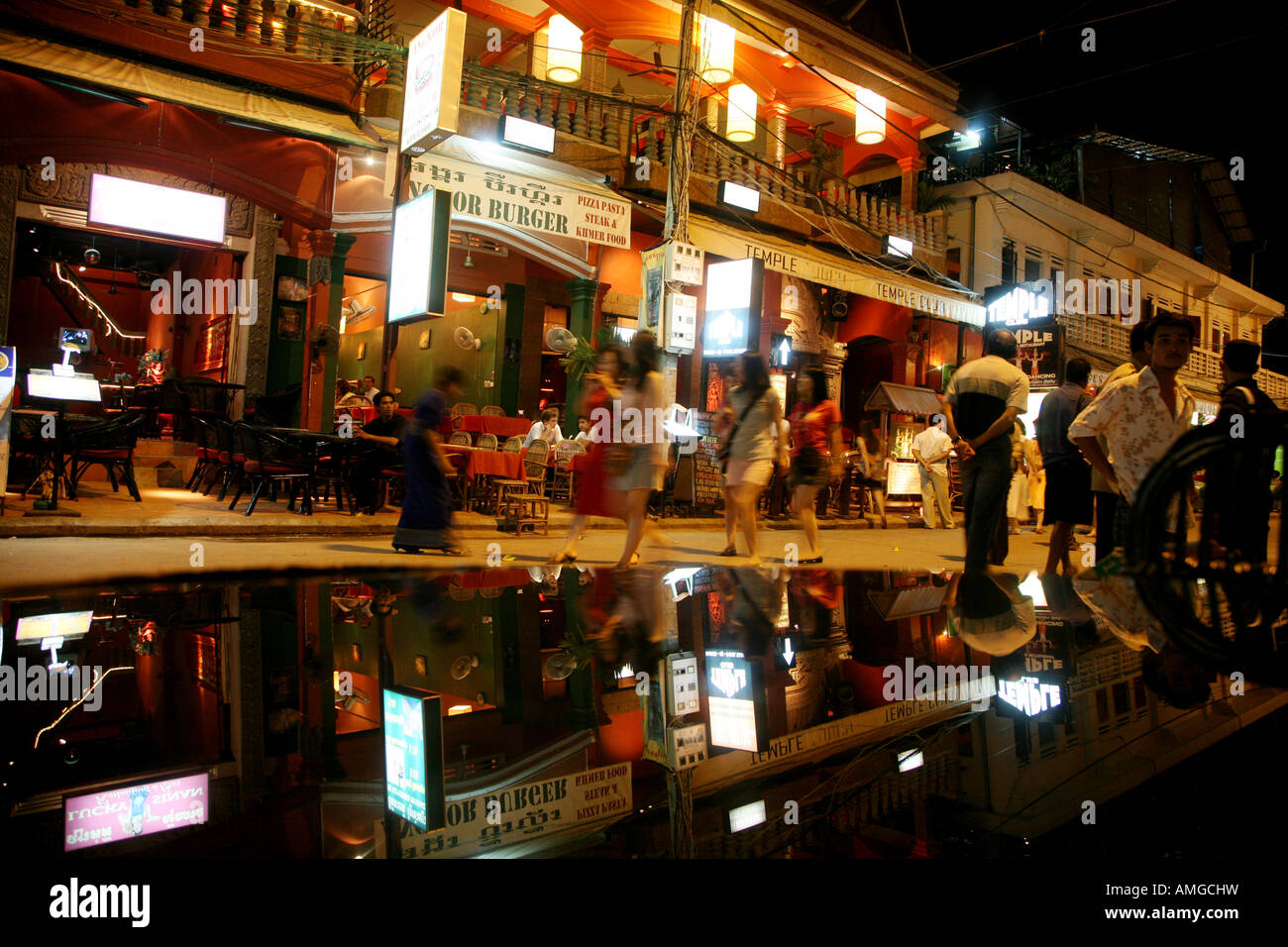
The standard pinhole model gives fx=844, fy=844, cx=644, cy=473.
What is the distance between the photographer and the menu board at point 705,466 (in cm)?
1336

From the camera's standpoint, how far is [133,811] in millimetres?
1907

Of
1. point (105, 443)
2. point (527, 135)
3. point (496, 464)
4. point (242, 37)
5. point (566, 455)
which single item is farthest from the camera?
point (566, 455)

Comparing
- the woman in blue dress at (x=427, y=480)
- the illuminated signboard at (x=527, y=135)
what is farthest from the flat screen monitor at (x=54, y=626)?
the illuminated signboard at (x=527, y=135)

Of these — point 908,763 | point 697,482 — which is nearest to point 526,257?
point 697,482

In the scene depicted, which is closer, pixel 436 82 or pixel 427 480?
pixel 427 480

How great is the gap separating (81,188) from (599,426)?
9.96 meters

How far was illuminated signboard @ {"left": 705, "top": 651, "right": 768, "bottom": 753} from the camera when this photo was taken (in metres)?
2.62

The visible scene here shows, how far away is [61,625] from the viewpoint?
3865mm

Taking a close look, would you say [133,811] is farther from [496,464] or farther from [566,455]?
[566,455]

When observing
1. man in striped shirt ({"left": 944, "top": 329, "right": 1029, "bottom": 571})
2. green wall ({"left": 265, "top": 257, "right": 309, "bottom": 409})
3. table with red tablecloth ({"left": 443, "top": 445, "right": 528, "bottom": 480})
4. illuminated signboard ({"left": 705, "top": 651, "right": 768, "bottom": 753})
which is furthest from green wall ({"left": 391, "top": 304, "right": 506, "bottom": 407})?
illuminated signboard ({"left": 705, "top": 651, "right": 768, "bottom": 753})

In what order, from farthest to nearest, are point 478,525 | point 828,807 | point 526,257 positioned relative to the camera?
point 526,257, point 478,525, point 828,807

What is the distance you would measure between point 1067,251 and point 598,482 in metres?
21.4

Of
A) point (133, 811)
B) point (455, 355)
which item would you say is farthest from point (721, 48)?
point (133, 811)
